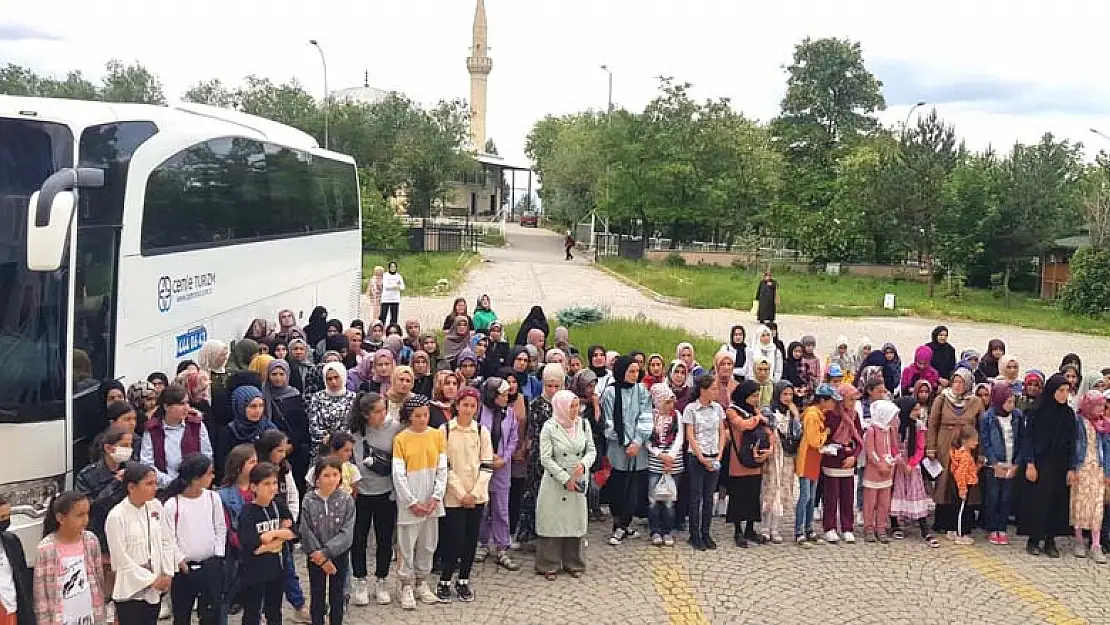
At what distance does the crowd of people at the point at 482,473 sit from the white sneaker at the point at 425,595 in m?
0.05

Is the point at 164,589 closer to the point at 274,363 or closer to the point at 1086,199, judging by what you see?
the point at 274,363

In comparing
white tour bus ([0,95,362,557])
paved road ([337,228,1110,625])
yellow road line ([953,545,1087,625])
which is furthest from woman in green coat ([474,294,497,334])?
yellow road line ([953,545,1087,625])

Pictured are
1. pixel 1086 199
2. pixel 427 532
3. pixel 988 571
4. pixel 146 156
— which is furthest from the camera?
pixel 1086 199

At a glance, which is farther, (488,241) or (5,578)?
(488,241)

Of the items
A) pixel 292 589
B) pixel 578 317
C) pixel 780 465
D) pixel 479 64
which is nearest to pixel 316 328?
pixel 292 589

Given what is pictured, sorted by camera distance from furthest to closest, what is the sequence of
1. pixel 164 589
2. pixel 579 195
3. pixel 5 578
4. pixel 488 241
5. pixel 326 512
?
pixel 579 195
pixel 488 241
pixel 326 512
pixel 164 589
pixel 5 578

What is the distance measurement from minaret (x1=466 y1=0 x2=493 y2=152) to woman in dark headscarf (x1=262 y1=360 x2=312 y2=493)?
79.7 m

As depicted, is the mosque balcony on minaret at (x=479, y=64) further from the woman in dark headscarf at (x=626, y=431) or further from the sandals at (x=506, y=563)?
the sandals at (x=506, y=563)

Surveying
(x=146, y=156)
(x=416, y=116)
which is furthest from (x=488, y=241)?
(x=146, y=156)

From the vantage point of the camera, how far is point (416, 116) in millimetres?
52656

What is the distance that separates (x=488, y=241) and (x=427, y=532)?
153 ft

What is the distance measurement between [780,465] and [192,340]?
212 inches

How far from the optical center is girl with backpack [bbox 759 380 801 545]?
7.71m

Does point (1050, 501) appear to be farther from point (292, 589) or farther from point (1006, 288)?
point (1006, 288)
